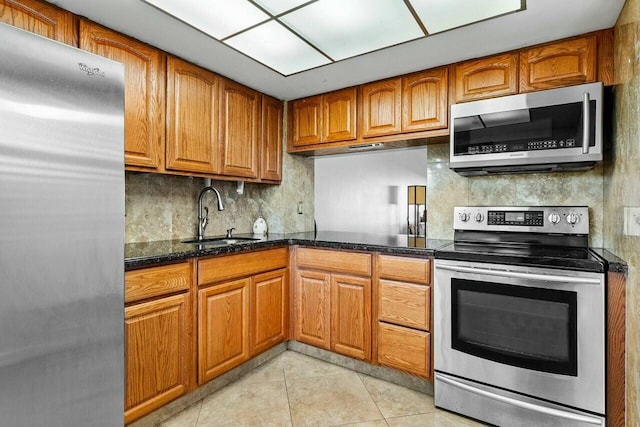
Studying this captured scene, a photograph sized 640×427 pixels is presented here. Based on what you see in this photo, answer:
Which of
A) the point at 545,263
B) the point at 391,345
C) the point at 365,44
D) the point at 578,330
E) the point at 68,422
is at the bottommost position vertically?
the point at 391,345

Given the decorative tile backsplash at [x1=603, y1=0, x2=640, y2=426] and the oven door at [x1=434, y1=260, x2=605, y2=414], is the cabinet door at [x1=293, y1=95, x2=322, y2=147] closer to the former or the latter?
the oven door at [x1=434, y1=260, x2=605, y2=414]

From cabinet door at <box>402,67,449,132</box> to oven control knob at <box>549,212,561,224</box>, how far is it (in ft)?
2.96

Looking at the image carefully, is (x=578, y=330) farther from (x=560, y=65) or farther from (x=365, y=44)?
(x=365, y=44)

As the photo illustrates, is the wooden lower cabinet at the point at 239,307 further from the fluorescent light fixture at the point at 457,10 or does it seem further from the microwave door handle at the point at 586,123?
the microwave door handle at the point at 586,123

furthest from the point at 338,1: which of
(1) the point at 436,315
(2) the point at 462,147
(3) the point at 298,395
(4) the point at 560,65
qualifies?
(3) the point at 298,395

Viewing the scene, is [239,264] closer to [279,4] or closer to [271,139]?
[271,139]

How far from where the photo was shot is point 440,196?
265 cm

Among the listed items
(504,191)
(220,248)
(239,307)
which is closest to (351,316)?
(239,307)

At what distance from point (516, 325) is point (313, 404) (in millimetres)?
1266

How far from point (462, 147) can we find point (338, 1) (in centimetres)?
119

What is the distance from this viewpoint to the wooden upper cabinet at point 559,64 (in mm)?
1910

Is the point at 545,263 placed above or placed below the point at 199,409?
above

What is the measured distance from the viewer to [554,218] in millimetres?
2148

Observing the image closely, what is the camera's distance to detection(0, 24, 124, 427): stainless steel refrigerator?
977mm
